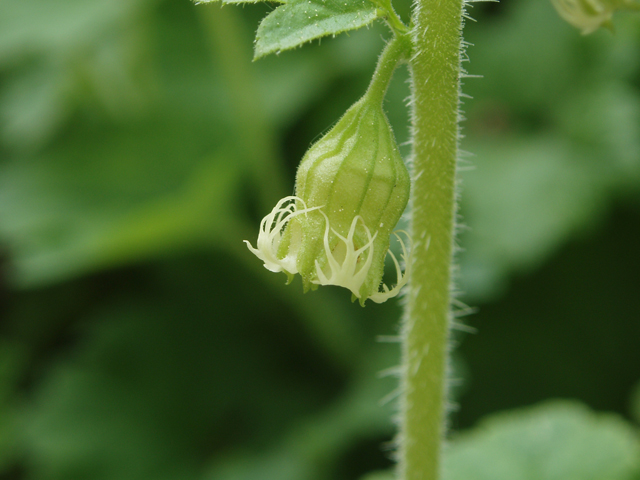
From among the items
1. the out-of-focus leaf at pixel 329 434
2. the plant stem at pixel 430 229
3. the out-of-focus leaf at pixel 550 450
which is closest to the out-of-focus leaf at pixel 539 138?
the out-of-focus leaf at pixel 329 434

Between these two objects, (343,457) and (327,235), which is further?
(343,457)

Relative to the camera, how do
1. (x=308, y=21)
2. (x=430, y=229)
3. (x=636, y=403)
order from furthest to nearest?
(x=636, y=403), (x=430, y=229), (x=308, y=21)

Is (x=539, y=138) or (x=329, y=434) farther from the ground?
(x=539, y=138)

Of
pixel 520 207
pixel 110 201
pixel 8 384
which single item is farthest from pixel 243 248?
pixel 8 384

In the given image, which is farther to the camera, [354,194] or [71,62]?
[71,62]

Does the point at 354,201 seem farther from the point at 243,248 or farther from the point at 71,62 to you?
the point at 71,62

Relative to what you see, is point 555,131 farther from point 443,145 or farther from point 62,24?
point 443,145

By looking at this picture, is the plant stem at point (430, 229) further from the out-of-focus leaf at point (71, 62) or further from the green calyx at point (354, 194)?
the out-of-focus leaf at point (71, 62)

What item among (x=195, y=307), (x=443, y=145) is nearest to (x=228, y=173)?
(x=195, y=307)
